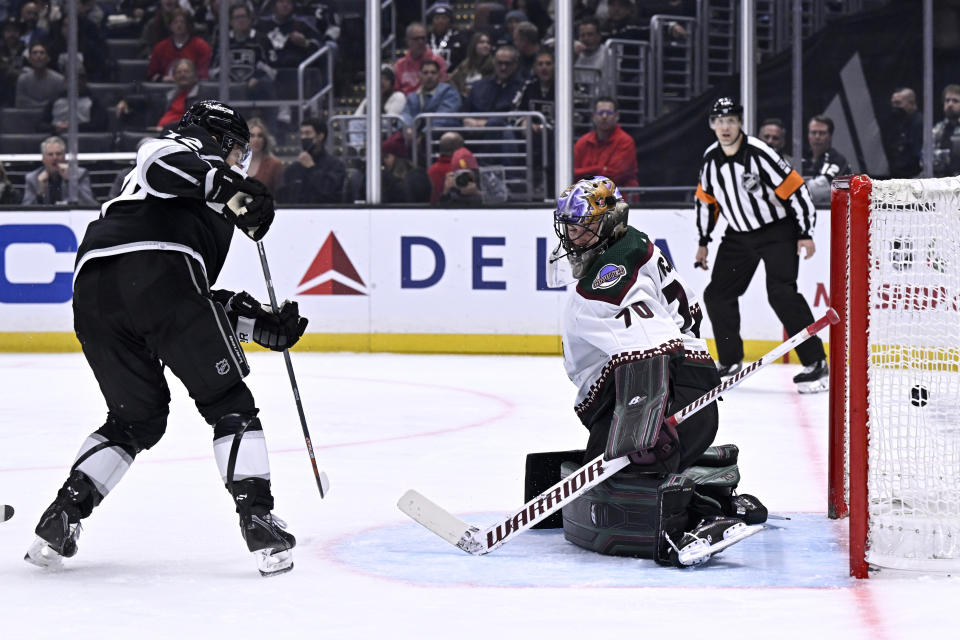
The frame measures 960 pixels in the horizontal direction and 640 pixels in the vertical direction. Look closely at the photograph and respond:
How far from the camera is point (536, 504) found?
3.02 m

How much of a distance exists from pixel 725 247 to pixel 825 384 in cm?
75

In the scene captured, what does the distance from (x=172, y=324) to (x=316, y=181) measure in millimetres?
5255

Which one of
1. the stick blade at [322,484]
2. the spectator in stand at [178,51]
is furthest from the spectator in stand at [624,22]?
the stick blade at [322,484]

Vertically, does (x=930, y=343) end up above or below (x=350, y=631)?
above

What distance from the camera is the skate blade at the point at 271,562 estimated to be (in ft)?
9.55

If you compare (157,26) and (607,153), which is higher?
(157,26)

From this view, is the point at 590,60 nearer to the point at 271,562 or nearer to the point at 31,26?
the point at 31,26

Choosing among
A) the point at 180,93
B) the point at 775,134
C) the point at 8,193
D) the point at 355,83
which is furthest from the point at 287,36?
the point at 775,134

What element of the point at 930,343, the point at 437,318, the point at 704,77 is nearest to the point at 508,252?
the point at 437,318

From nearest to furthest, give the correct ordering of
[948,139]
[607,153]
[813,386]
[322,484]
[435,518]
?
[435,518] → [322,484] → [813,386] → [948,139] → [607,153]

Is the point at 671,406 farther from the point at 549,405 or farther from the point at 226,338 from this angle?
the point at 549,405

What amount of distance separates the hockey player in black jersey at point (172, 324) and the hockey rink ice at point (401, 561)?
15cm

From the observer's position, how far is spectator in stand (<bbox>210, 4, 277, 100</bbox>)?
8234 millimetres

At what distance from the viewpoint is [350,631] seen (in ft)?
8.21
